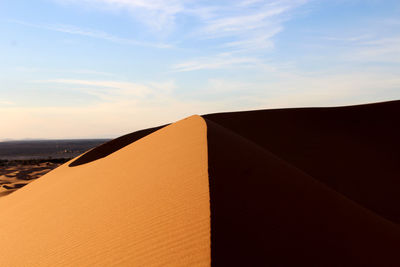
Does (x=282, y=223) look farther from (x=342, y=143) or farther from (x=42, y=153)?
(x=42, y=153)

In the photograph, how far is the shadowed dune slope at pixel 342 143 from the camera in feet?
24.5

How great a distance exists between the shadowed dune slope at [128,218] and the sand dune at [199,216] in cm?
1

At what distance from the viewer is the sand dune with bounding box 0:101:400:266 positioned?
2.82 meters

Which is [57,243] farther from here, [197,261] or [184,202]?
[197,261]

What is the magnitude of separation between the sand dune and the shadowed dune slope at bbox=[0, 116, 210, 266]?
15mm

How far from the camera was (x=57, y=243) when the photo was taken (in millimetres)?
3721

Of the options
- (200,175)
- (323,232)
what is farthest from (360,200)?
(200,175)

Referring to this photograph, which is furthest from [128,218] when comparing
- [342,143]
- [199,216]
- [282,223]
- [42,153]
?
[42,153]

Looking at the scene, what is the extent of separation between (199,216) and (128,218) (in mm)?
888

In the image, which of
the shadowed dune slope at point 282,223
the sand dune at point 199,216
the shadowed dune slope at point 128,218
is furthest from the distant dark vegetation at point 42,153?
the shadowed dune slope at point 282,223

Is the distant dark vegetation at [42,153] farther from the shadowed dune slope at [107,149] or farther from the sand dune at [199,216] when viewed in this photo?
the sand dune at [199,216]

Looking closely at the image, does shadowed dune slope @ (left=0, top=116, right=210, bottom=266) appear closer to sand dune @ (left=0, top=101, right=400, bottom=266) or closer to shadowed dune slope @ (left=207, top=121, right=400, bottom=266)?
sand dune @ (left=0, top=101, right=400, bottom=266)

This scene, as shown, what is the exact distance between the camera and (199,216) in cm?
309

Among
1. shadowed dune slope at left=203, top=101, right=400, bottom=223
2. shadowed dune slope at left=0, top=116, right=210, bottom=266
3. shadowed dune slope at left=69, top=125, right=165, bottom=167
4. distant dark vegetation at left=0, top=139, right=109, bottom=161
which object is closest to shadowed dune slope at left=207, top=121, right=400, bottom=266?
shadowed dune slope at left=0, top=116, right=210, bottom=266
